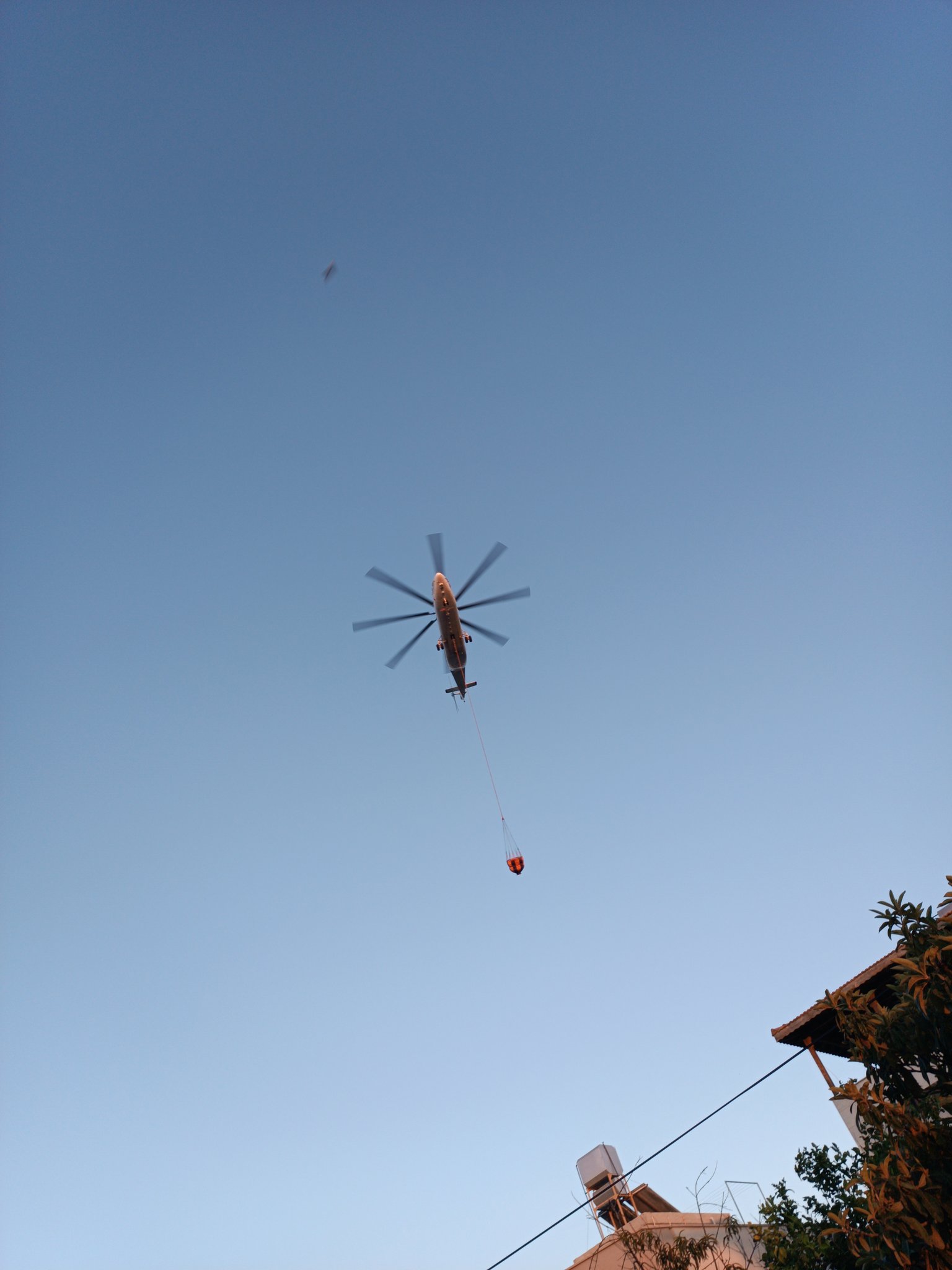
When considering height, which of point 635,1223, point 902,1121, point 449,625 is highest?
point 449,625

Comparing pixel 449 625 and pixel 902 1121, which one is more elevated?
pixel 449 625

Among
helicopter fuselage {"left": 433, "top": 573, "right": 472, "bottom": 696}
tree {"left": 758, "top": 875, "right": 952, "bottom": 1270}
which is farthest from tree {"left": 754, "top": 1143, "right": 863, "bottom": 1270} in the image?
helicopter fuselage {"left": 433, "top": 573, "right": 472, "bottom": 696}

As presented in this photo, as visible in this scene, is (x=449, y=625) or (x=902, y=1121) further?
(x=449, y=625)

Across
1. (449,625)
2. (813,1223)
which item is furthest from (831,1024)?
(449,625)

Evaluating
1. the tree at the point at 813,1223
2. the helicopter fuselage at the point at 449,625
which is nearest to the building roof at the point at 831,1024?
the tree at the point at 813,1223

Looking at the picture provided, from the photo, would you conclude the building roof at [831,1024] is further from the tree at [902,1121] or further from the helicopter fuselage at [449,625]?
the helicopter fuselage at [449,625]

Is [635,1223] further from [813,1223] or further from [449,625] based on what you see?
Result: [449,625]

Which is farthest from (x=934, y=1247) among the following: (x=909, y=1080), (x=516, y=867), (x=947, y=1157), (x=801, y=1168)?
(x=516, y=867)

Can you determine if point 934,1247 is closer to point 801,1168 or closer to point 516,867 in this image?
point 801,1168
